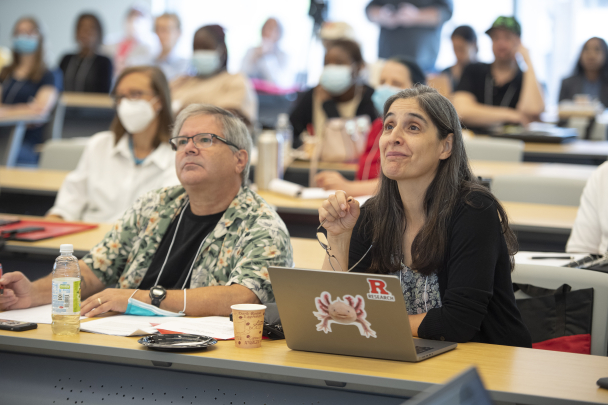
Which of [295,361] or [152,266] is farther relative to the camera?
[152,266]

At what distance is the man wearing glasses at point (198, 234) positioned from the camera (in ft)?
6.10

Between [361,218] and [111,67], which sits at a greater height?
[111,67]

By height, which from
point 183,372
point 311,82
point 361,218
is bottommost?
point 183,372

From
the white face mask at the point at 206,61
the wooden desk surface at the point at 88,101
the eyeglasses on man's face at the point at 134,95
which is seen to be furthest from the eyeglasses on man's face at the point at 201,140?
the wooden desk surface at the point at 88,101

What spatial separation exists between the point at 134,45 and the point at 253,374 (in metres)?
7.42

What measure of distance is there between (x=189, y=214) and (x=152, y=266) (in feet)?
0.62

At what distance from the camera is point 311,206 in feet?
9.46

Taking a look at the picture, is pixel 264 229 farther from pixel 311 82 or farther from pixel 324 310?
pixel 311 82

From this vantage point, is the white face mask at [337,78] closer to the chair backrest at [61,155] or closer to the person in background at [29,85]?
the chair backrest at [61,155]

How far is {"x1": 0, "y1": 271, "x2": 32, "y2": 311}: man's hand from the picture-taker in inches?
69.4

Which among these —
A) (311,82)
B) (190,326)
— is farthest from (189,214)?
(311,82)

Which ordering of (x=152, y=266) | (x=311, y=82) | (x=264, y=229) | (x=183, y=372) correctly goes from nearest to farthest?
(x=183, y=372), (x=264, y=229), (x=152, y=266), (x=311, y=82)

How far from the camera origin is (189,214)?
6.82 ft

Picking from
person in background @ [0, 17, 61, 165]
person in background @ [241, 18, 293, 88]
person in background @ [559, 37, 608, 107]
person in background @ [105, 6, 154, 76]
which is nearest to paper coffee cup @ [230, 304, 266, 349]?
person in background @ [0, 17, 61, 165]
